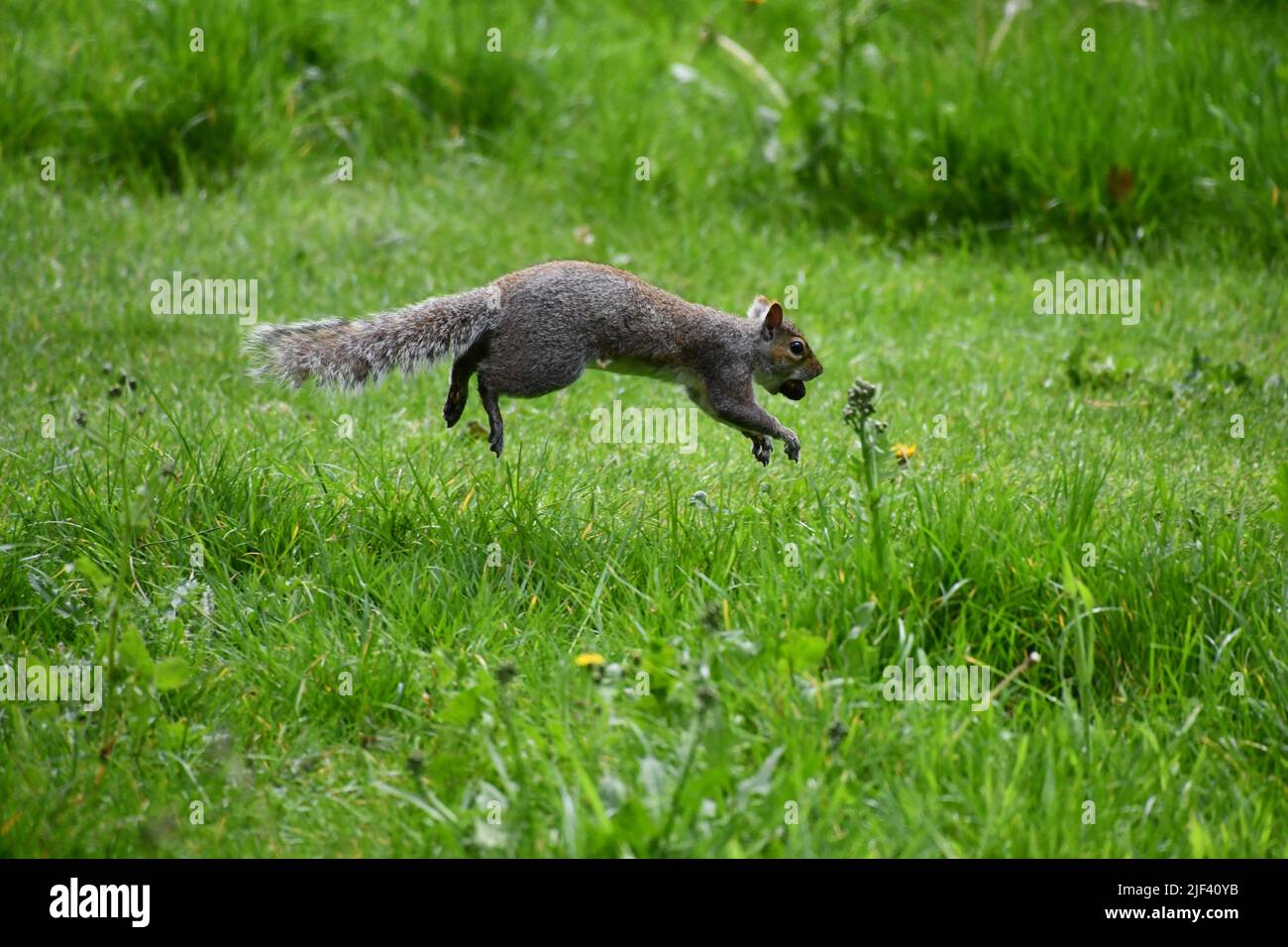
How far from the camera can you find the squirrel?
13.1ft

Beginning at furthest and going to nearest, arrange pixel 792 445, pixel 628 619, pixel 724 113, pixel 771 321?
pixel 724 113 → pixel 771 321 → pixel 792 445 → pixel 628 619

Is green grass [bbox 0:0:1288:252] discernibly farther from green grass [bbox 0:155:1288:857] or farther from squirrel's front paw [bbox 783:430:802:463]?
squirrel's front paw [bbox 783:430:802:463]

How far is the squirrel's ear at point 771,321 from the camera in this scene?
462 centimetres

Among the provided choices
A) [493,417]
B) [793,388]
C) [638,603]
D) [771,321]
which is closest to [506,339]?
[493,417]

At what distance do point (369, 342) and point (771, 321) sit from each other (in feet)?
4.48

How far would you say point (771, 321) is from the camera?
15.3 ft

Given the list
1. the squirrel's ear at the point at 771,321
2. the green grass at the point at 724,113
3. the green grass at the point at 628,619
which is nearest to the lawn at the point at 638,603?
the green grass at the point at 628,619

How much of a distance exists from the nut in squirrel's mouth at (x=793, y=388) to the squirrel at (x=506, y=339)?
405 millimetres

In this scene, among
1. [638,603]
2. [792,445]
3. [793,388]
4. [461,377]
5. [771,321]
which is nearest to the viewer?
[638,603]

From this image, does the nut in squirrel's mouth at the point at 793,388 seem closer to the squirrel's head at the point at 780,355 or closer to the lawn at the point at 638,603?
the squirrel's head at the point at 780,355

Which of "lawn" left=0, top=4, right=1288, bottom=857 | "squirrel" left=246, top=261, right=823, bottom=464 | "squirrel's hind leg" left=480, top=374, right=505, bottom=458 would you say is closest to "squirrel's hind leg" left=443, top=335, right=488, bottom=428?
"squirrel" left=246, top=261, right=823, bottom=464

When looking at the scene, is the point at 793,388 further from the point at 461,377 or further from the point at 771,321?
the point at 461,377

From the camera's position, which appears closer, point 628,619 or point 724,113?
point 628,619

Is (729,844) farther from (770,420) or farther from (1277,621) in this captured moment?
(770,420)
